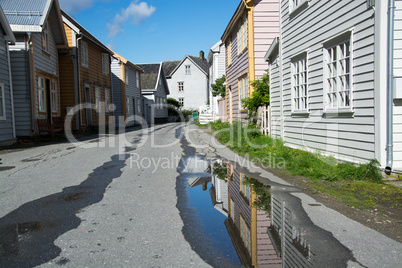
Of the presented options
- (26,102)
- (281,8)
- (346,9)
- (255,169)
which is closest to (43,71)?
(26,102)

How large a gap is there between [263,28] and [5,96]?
11148 mm

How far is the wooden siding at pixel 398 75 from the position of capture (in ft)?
19.5

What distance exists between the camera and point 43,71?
16.4 metres

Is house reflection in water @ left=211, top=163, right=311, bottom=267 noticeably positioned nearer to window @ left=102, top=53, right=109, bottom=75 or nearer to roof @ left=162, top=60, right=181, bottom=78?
window @ left=102, top=53, right=109, bottom=75

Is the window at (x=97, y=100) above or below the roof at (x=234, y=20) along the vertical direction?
below

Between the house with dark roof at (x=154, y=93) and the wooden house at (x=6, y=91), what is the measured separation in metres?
24.8

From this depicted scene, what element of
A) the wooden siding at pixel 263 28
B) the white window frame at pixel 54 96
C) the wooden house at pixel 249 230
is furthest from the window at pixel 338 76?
the white window frame at pixel 54 96

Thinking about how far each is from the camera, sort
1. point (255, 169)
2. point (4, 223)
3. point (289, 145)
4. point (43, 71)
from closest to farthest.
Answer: point (4, 223), point (255, 169), point (289, 145), point (43, 71)

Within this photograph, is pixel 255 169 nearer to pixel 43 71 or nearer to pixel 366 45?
pixel 366 45

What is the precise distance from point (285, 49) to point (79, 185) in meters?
7.58

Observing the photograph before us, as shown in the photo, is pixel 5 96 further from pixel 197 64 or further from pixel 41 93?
pixel 197 64

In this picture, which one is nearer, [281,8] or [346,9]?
[346,9]

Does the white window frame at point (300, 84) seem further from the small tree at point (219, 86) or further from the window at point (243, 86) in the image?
the small tree at point (219, 86)

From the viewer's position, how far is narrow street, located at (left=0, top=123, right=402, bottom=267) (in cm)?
334
